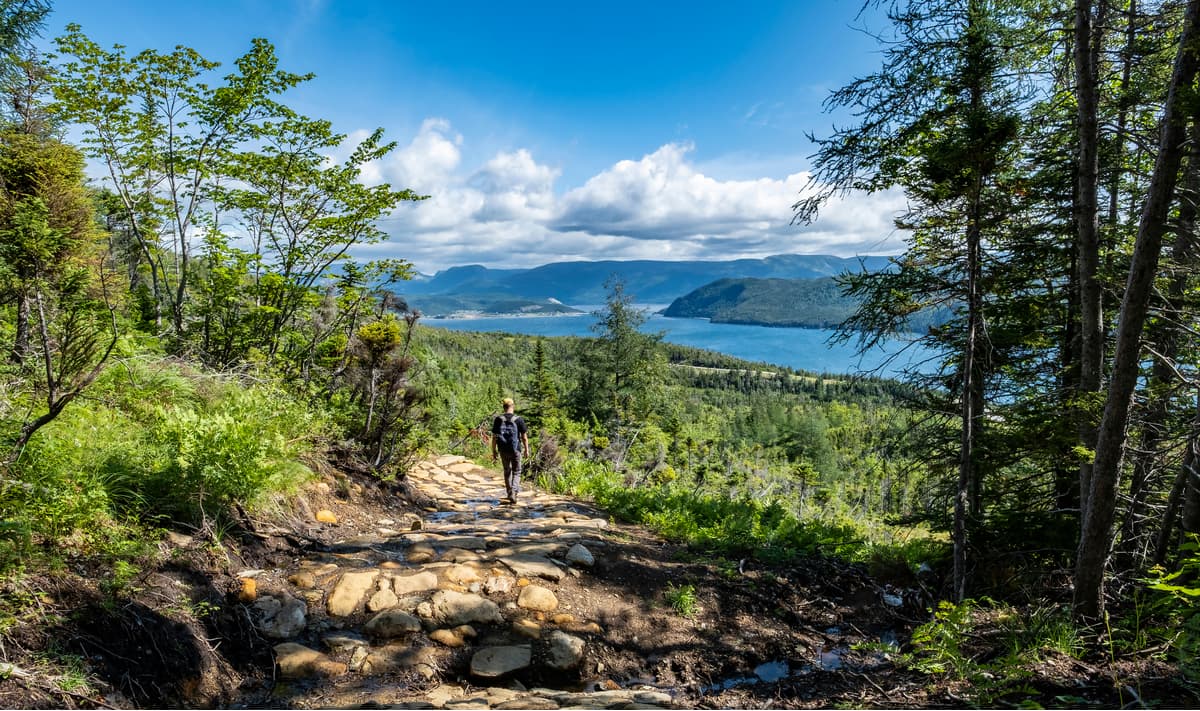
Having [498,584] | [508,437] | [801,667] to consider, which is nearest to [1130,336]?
[801,667]

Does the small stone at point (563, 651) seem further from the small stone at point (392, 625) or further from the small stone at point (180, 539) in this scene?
the small stone at point (180, 539)

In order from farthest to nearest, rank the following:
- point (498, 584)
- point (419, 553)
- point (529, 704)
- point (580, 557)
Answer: point (580, 557) → point (419, 553) → point (498, 584) → point (529, 704)

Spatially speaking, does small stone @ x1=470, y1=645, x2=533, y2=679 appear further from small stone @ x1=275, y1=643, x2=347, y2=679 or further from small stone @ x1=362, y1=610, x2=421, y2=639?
small stone @ x1=275, y1=643, x2=347, y2=679

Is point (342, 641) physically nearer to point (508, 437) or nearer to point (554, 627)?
point (554, 627)

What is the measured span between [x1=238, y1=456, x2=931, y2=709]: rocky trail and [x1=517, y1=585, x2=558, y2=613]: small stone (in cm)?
1

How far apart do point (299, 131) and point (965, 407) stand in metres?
9.65

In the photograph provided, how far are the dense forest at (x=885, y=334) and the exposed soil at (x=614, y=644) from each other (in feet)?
0.58

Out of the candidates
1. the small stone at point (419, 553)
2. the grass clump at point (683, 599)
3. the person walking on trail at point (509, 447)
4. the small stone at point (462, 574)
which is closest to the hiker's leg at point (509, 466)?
the person walking on trail at point (509, 447)

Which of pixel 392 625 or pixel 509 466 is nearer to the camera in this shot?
pixel 392 625

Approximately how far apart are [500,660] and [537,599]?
0.80m

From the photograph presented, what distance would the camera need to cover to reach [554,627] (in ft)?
13.4

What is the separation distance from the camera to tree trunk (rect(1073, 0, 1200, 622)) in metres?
3.15

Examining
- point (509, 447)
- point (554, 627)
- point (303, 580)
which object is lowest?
point (554, 627)

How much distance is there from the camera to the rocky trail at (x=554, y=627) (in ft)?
10.7
